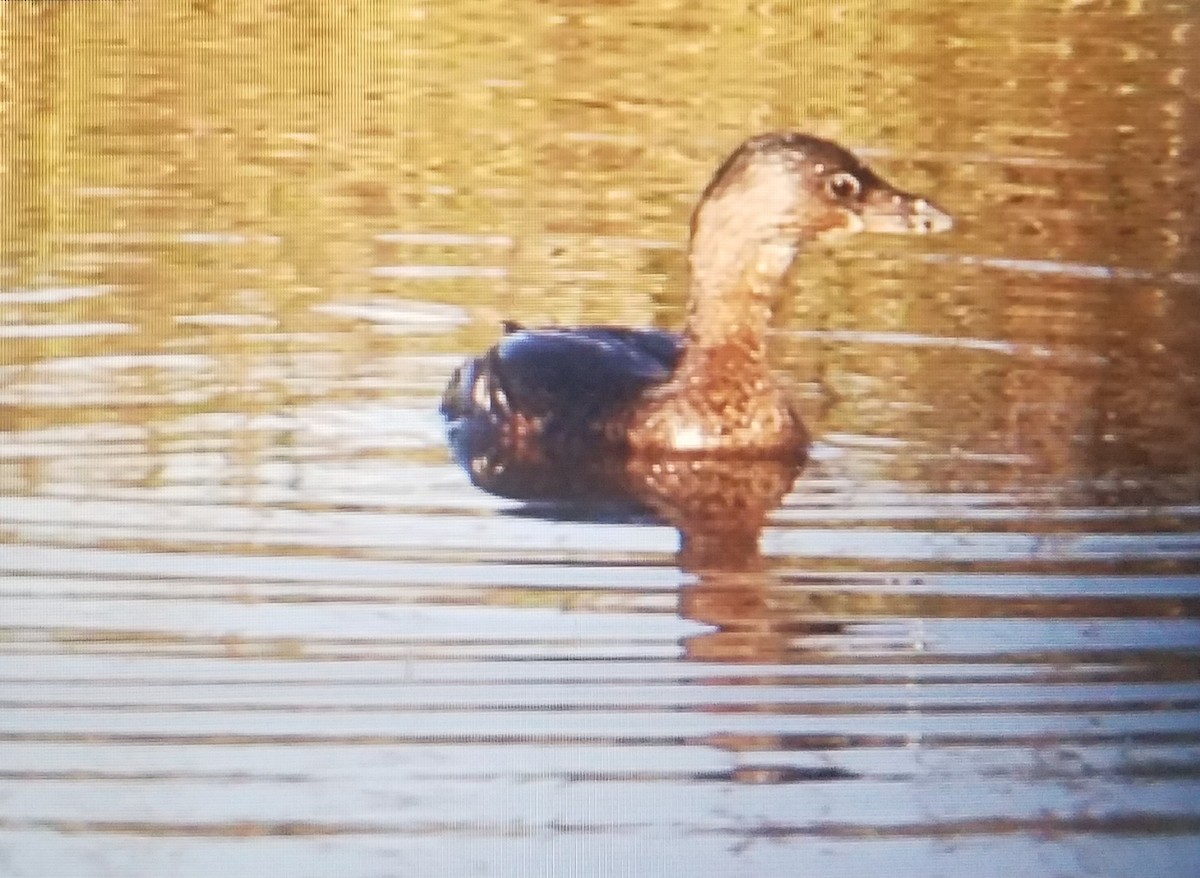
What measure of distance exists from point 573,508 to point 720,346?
0.19 metres

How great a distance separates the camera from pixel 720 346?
4.90ft

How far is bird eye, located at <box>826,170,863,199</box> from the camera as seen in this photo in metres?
1.49

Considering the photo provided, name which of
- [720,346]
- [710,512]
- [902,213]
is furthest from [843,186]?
[710,512]

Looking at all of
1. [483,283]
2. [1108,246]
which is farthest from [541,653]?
[1108,246]

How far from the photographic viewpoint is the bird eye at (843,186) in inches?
58.8

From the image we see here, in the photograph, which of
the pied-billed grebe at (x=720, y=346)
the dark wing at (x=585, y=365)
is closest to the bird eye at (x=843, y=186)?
the pied-billed grebe at (x=720, y=346)

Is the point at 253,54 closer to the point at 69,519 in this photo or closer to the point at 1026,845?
the point at 69,519

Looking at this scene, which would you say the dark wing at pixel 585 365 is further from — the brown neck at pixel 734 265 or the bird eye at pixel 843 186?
the bird eye at pixel 843 186

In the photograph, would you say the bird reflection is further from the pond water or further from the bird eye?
the bird eye

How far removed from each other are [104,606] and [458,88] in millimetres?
513

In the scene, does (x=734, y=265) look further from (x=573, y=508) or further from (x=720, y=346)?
(x=573, y=508)

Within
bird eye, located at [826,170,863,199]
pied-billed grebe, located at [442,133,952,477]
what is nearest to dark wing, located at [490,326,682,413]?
pied-billed grebe, located at [442,133,952,477]

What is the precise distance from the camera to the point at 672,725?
53.8 inches

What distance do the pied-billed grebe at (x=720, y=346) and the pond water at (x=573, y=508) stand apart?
0.02 m
